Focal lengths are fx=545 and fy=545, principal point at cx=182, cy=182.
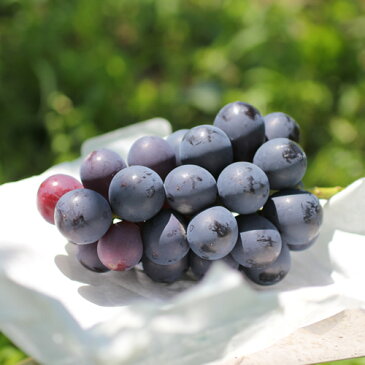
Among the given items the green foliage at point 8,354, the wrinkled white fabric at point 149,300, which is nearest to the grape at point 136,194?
the wrinkled white fabric at point 149,300

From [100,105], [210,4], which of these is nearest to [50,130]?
[100,105]

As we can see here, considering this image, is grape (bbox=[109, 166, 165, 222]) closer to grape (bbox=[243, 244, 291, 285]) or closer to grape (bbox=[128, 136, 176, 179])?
grape (bbox=[128, 136, 176, 179])

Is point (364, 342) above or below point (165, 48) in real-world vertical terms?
below

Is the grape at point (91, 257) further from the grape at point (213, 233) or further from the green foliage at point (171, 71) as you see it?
the green foliage at point (171, 71)

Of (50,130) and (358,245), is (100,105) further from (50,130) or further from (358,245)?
(358,245)

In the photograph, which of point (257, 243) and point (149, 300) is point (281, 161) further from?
point (149, 300)

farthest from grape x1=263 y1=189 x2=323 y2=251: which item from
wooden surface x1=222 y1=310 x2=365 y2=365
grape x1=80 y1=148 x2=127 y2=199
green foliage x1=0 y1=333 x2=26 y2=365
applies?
green foliage x1=0 y1=333 x2=26 y2=365
